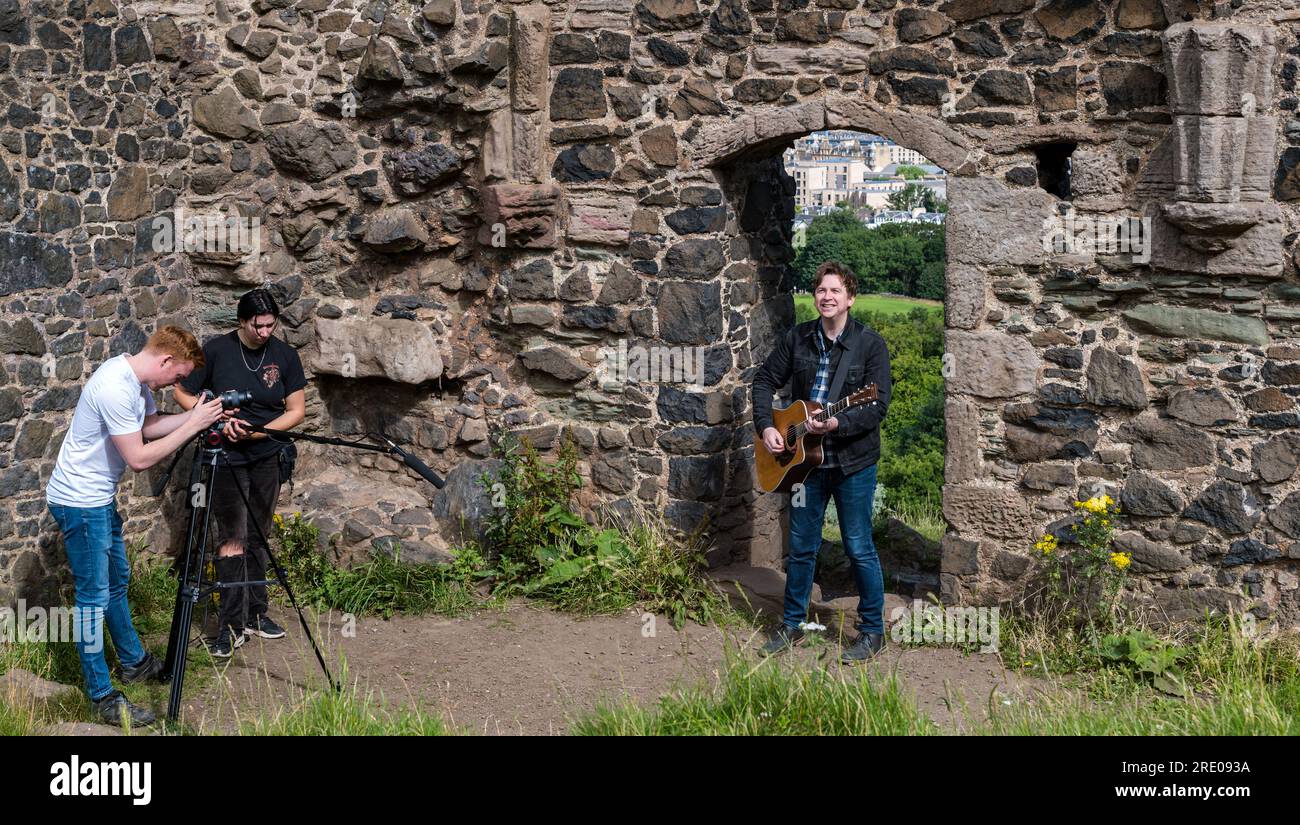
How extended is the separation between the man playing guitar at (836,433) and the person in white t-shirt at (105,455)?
2.54m

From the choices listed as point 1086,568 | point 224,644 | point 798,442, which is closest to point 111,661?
point 224,644

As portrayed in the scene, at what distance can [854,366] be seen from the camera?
19.1 ft

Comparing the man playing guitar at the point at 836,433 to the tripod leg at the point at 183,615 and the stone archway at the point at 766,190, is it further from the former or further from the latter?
the tripod leg at the point at 183,615

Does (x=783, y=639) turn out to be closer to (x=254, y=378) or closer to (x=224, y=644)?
(x=224, y=644)

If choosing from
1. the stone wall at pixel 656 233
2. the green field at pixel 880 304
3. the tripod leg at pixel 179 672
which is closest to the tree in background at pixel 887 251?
the green field at pixel 880 304

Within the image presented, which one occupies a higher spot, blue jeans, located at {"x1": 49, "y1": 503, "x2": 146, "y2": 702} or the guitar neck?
the guitar neck

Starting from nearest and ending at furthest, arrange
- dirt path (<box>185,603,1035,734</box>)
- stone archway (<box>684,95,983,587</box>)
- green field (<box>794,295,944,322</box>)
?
dirt path (<box>185,603,1035,734</box>), stone archway (<box>684,95,983,587</box>), green field (<box>794,295,944,322</box>)

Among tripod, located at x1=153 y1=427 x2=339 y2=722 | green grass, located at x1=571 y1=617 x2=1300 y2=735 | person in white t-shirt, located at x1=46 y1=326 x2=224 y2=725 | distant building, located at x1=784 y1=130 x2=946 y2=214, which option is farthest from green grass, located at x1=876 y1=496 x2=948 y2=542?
distant building, located at x1=784 y1=130 x2=946 y2=214

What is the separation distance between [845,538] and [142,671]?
10.4ft

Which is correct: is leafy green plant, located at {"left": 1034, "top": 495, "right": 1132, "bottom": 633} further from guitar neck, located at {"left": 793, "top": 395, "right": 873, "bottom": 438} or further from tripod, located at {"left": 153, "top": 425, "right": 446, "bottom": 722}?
tripod, located at {"left": 153, "top": 425, "right": 446, "bottom": 722}

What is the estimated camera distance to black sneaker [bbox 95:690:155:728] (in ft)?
16.6

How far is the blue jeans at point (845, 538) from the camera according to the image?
5.80 metres

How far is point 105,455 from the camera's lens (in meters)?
5.04

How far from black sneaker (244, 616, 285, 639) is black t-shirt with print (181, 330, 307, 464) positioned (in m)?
0.84
